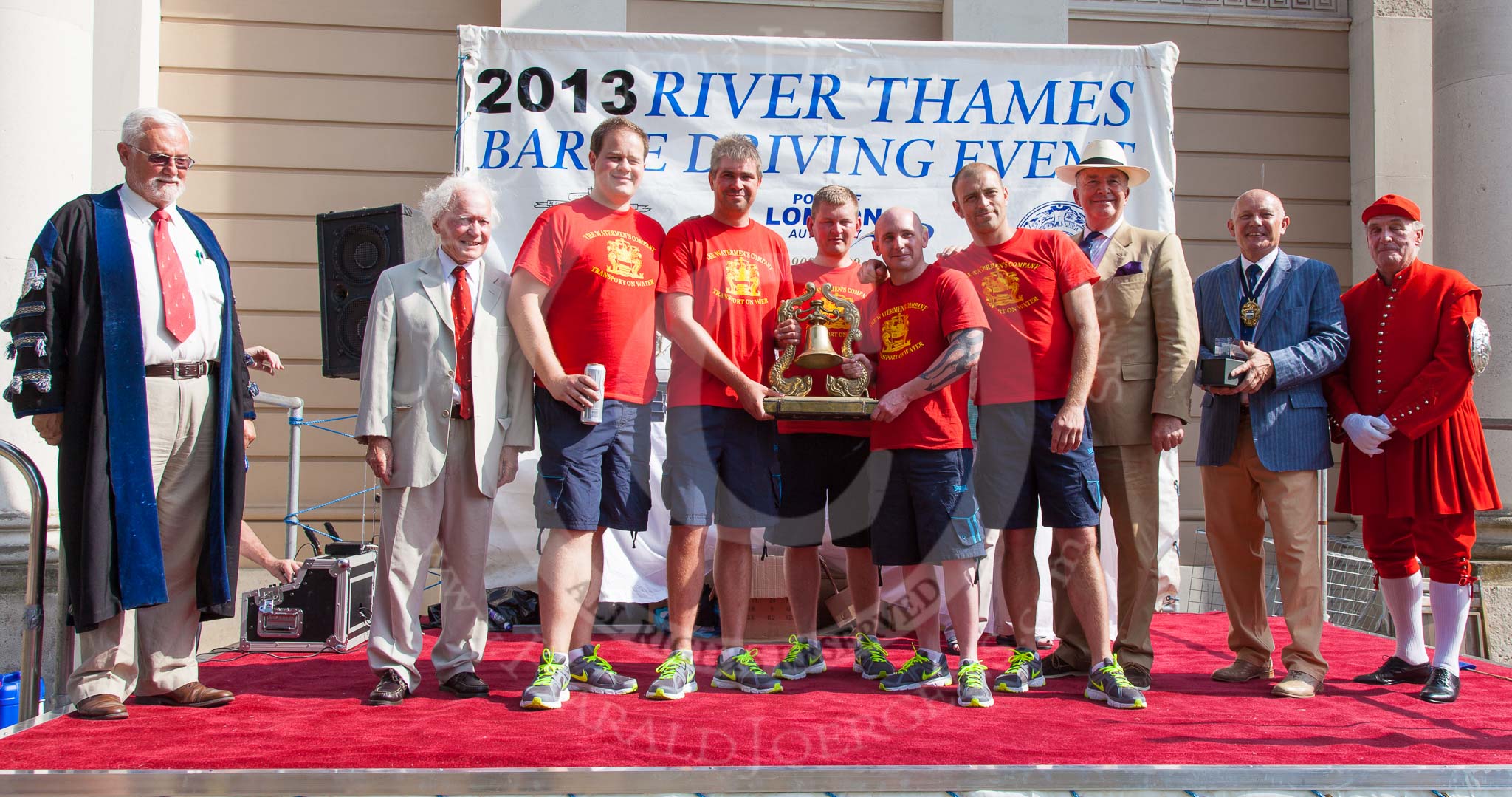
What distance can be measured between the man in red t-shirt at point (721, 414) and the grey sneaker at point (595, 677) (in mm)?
112

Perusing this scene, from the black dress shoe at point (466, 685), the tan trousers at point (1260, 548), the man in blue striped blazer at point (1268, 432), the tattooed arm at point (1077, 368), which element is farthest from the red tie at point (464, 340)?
the tan trousers at point (1260, 548)

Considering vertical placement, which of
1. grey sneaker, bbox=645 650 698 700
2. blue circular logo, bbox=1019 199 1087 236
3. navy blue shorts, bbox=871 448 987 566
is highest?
blue circular logo, bbox=1019 199 1087 236

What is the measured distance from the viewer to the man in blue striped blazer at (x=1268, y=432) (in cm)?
368

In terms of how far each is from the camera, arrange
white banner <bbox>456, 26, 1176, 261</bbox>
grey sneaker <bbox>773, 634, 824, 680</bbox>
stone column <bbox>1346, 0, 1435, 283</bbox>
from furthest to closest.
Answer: stone column <bbox>1346, 0, 1435, 283</bbox>, white banner <bbox>456, 26, 1176, 261</bbox>, grey sneaker <bbox>773, 634, 824, 680</bbox>

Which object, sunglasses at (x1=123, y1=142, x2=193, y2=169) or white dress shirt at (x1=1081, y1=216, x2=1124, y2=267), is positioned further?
white dress shirt at (x1=1081, y1=216, x2=1124, y2=267)

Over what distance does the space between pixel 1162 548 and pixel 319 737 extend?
404cm

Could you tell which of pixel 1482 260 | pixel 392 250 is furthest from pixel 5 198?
pixel 1482 260

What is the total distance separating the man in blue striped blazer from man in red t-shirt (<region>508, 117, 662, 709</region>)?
1927mm

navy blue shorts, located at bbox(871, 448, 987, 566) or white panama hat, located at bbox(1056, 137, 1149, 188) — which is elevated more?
white panama hat, located at bbox(1056, 137, 1149, 188)

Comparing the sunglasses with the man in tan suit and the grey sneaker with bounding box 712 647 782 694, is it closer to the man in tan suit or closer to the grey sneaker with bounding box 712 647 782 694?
the grey sneaker with bounding box 712 647 782 694

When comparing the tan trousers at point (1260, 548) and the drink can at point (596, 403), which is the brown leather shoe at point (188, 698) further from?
the tan trousers at point (1260, 548)

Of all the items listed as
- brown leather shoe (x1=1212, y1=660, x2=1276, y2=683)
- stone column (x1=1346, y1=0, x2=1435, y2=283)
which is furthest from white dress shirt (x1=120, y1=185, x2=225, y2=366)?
stone column (x1=1346, y1=0, x2=1435, y2=283)

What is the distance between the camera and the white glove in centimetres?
369

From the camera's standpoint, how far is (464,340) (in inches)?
140
